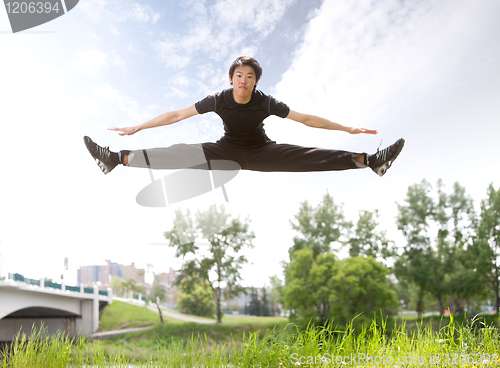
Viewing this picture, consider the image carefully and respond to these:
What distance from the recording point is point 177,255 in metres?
33.7

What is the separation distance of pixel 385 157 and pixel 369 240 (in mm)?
29292

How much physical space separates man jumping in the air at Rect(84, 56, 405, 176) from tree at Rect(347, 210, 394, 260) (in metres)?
28.8

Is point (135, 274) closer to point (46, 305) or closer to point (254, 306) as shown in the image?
point (46, 305)

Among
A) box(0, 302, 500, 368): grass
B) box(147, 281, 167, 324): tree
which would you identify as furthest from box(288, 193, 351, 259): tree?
box(0, 302, 500, 368): grass

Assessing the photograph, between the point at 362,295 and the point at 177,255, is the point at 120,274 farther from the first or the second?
the point at 362,295

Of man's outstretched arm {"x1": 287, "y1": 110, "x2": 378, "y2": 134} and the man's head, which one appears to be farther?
man's outstretched arm {"x1": 287, "y1": 110, "x2": 378, "y2": 134}

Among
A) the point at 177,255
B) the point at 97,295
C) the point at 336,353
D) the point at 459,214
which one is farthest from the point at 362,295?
the point at 336,353

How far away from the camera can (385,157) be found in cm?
395

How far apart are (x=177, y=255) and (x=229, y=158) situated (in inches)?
1213

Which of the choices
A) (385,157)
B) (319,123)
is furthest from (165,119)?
(385,157)

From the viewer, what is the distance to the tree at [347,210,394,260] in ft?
102

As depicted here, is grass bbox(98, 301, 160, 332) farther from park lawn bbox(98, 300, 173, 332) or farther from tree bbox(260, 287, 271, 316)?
tree bbox(260, 287, 271, 316)

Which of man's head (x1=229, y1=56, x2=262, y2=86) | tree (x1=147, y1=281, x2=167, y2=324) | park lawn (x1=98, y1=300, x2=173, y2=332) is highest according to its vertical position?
man's head (x1=229, y1=56, x2=262, y2=86)

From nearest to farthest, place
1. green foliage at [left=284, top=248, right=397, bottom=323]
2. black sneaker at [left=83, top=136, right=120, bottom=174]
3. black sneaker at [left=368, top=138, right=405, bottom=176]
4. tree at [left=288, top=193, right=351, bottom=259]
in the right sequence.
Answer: black sneaker at [left=368, top=138, right=405, bottom=176] → black sneaker at [left=83, top=136, right=120, bottom=174] → green foliage at [left=284, top=248, right=397, bottom=323] → tree at [left=288, top=193, right=351, bottom=259]
